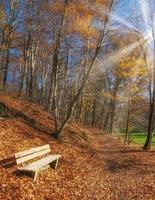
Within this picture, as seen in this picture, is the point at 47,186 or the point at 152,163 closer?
the point at 47,186

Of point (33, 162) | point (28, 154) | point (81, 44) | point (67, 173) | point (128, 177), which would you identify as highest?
point (81, 44)

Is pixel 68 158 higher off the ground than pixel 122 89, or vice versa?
pixel 122 89

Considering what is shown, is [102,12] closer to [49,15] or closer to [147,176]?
[49,15]

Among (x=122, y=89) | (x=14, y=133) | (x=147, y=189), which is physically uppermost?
(x=122, y=89)

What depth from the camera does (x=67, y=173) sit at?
1336 centimetres

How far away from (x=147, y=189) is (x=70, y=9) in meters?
11.5

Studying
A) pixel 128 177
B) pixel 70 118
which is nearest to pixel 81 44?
pixel 70 118

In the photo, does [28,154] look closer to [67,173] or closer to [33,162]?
[33,162]

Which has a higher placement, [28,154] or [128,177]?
[28,154]

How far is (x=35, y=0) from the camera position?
2744 centimetres

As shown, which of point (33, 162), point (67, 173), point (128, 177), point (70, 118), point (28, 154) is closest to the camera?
point (28, 154)

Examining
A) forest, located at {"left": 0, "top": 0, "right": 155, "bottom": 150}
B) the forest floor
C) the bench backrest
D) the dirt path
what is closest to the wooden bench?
the bench backrest

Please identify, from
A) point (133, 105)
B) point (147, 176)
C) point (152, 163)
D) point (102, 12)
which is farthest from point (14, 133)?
point (133, 105)

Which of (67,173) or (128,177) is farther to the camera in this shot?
(128,177)
